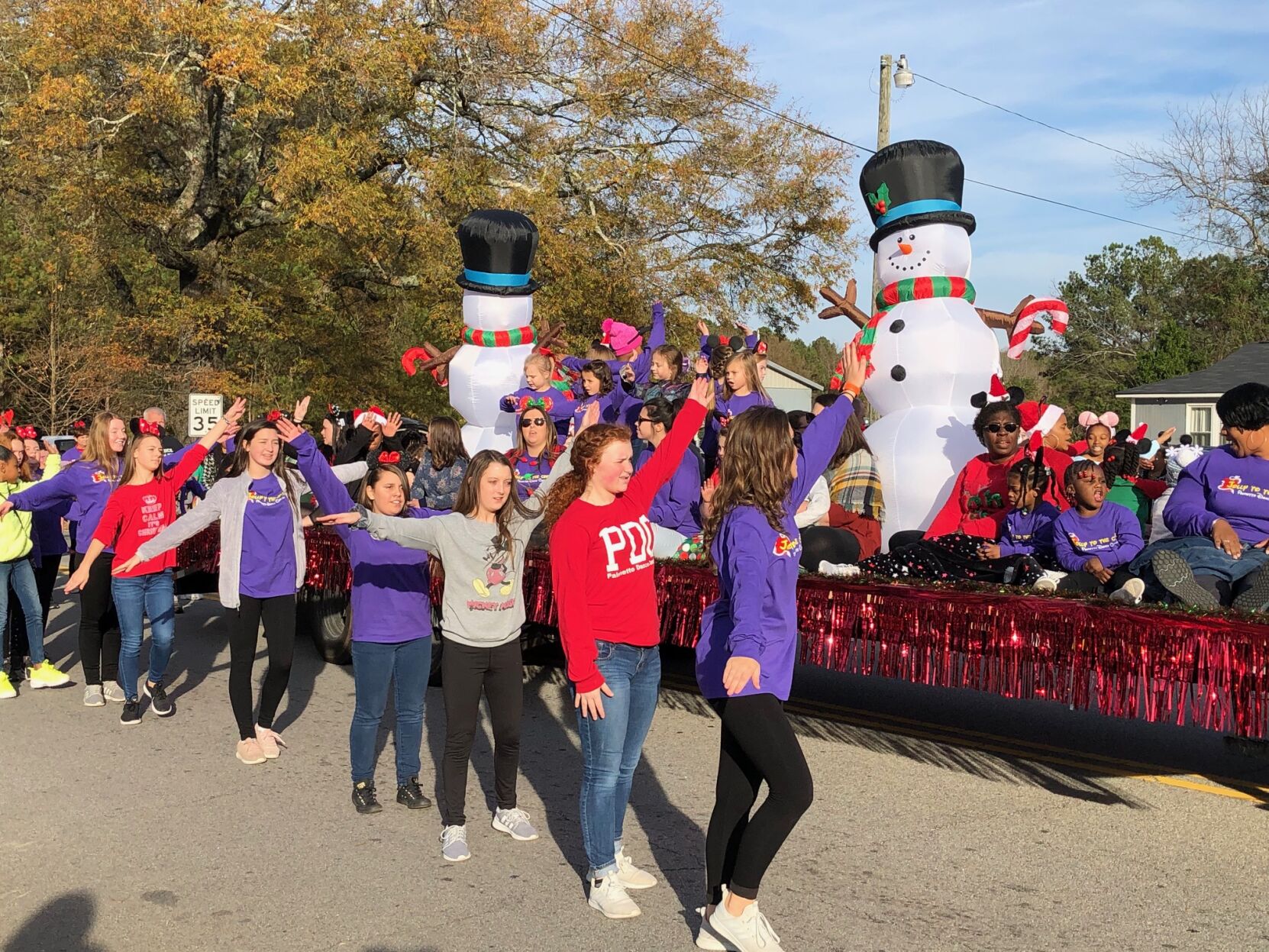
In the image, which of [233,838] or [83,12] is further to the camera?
[83,12]

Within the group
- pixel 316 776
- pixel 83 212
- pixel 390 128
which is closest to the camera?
pixel 316 776

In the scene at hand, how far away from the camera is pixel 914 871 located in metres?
4.85

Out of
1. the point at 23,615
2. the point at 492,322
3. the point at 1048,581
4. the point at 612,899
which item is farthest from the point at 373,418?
the point at 612,899

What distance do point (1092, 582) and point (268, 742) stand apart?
427 centimetres

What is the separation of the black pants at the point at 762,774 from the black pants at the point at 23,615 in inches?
248

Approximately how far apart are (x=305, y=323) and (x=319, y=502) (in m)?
20.9

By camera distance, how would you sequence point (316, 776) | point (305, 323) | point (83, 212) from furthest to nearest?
point (305, 323), point (83, 212), point (316, 776)

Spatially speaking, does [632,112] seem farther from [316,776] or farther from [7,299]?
[316,776]

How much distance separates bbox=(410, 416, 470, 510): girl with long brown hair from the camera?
26.2ft

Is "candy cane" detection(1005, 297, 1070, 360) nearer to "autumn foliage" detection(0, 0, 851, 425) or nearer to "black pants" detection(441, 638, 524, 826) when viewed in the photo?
"black pants" detection(441, 638, 524, 826)

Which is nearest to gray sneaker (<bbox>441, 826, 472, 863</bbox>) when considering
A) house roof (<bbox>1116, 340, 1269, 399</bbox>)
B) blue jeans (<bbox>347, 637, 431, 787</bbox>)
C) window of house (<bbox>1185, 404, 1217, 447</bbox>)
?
blue jeans (<bbox>347, 637, 431, 787</bbox>)

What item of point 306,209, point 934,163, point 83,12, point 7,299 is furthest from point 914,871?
point 7,299

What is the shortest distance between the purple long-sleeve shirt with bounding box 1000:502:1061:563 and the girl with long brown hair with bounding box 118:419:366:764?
3835 millimetres

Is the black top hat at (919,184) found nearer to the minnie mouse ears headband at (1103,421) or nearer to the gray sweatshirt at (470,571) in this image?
the minnie mouse ears headband at (1103,421)
